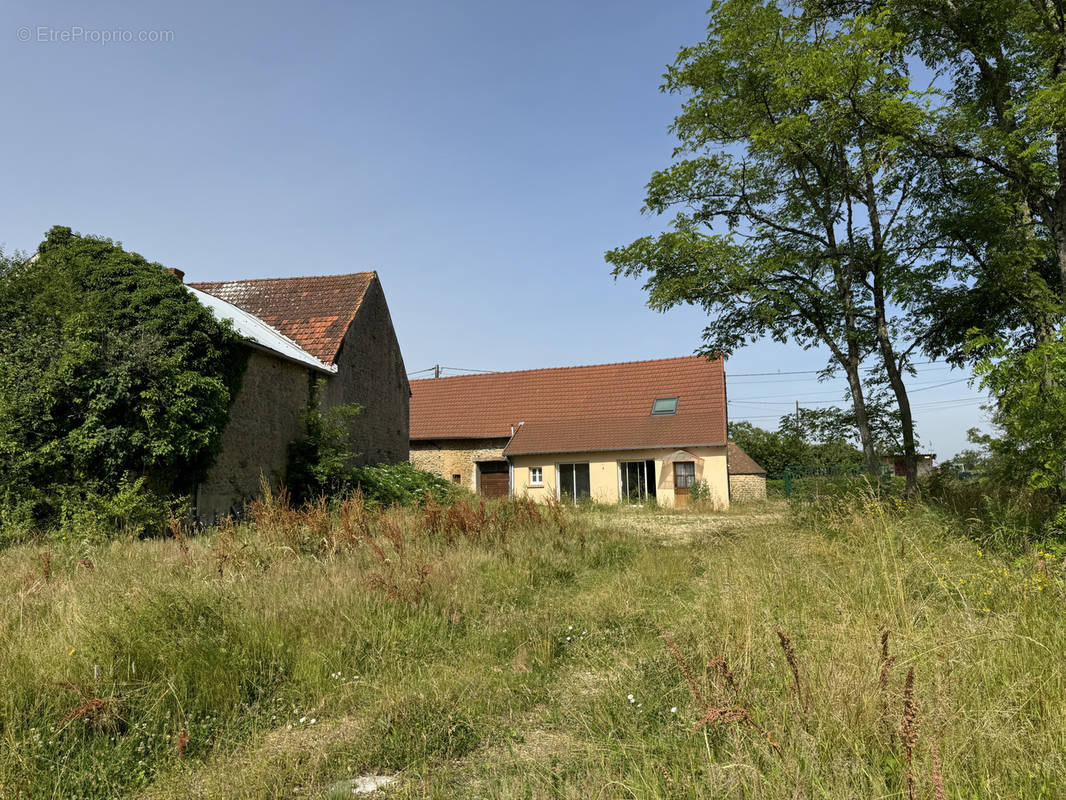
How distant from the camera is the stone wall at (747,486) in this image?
94.3 feet

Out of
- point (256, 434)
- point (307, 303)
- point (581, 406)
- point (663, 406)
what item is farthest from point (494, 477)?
point (256, 434)

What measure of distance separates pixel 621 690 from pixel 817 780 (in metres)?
1.62

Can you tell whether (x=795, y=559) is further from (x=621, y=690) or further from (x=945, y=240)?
(x=945, y=240)

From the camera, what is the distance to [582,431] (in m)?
25.5

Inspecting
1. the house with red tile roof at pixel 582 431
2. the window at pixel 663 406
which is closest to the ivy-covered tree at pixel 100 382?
the house with red tile roof at pixel 582 431

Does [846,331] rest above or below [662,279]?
below

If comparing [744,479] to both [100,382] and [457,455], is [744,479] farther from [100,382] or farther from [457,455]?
[100,382]

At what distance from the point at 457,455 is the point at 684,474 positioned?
1008 cm

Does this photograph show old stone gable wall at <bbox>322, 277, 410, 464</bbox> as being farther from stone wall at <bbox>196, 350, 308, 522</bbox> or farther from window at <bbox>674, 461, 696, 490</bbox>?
window at <bbox>674, 461, 696, 490</bbox>

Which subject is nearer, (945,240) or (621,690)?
(621,690)

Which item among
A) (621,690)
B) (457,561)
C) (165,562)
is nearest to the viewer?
(621,690)

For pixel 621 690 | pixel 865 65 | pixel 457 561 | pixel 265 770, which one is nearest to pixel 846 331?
pixel 865 65

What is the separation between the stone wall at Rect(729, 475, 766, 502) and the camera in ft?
94.3

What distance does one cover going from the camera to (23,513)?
1090cm
